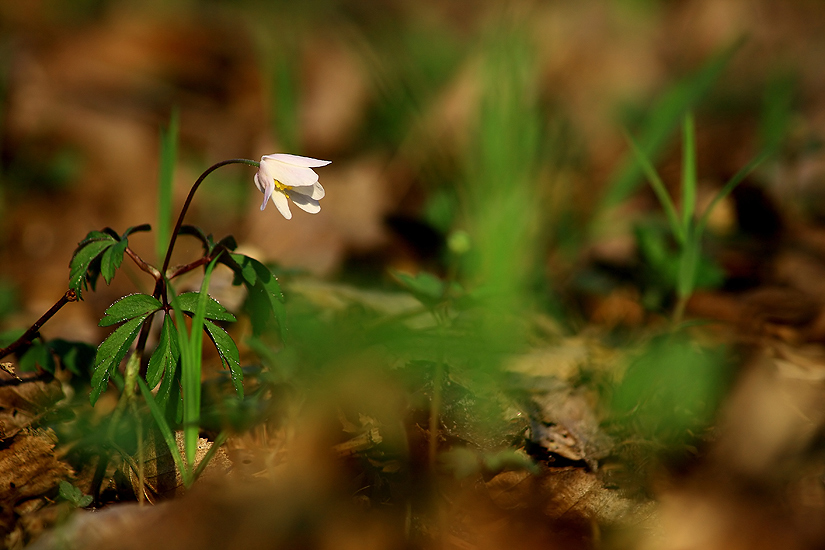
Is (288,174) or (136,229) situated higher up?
(288,174)

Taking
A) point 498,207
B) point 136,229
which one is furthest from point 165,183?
point 498,207

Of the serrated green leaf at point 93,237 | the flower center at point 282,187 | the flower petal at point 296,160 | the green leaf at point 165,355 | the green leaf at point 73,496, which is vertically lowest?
→ the green leaf at point 73,496

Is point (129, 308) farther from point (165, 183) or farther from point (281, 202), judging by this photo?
point (165, 183)

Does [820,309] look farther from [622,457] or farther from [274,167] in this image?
[274,167]

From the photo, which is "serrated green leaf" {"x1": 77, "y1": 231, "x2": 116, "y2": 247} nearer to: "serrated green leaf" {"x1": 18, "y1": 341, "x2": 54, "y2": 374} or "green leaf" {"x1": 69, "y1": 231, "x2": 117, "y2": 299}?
"green leaf" {"x1": 69, "y1": 231, "x2": 117, "y2": 299}

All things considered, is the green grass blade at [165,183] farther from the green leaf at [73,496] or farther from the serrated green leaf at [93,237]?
the green leaf at [73,496]

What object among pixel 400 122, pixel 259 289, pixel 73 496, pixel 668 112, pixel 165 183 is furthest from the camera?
pixel 400 122

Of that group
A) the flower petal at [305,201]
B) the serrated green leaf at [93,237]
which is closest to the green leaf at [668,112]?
the flower petal at [305,201]
